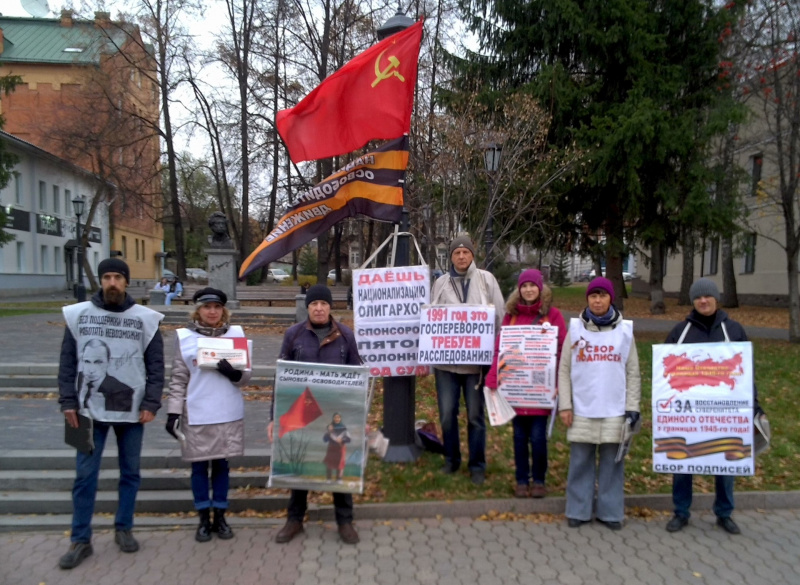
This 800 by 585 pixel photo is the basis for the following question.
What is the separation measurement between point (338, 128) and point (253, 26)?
77.2ft

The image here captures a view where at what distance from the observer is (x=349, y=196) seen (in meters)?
6.25

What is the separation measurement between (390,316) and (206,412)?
1.90 metres

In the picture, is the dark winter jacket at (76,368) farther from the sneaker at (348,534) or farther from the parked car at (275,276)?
the parked car at (275,276)

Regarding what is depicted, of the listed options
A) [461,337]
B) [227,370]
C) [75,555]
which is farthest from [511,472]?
[75,555]

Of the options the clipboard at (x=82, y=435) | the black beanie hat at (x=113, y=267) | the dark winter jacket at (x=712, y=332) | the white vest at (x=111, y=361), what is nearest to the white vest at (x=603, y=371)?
the dark winter jacket at (x=712, y=332)

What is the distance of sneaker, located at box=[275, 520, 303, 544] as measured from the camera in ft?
16.1

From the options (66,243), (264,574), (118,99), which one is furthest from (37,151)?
(264,574)

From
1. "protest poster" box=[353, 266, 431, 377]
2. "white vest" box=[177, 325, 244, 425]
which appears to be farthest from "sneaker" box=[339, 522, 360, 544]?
"protest poster" box=[353, 266, 431, 377]

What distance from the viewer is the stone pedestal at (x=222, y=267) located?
19.0 meters

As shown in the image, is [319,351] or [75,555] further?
[319,351]

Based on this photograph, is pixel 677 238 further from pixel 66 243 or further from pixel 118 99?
pixel 66 243

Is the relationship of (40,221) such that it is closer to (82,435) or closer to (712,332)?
(82,435)

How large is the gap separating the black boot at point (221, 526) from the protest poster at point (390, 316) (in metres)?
1.78

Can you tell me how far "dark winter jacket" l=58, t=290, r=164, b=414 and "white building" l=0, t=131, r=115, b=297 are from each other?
30234mm
